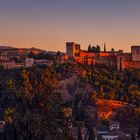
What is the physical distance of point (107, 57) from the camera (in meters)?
42.0

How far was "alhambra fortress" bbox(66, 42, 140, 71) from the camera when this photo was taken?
4088 cm

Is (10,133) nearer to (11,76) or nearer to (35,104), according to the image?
(35,104)

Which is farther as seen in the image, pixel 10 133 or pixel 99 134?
pixel 99 134

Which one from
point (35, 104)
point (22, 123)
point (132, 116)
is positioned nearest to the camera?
point (22, 123)

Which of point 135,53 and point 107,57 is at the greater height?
point 135,53

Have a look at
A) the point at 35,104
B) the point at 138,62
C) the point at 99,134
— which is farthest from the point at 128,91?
the point at 35,104

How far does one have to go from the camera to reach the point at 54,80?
35500 millimetres

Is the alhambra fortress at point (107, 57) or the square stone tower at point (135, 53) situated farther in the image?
the square stone tower at point (135, 53)

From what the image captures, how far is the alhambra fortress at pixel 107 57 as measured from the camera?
134ft

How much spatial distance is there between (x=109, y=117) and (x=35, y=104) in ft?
61.1

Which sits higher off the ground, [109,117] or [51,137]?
[51,137]

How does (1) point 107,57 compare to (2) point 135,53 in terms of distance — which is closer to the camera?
(2) point 135,53

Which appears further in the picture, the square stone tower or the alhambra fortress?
the square stone tower

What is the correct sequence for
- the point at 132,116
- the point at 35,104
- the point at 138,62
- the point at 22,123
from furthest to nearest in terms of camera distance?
1. the point at 138,62
2. the point at 132,116
3. the point at 35,104
4. the point at 22,123
